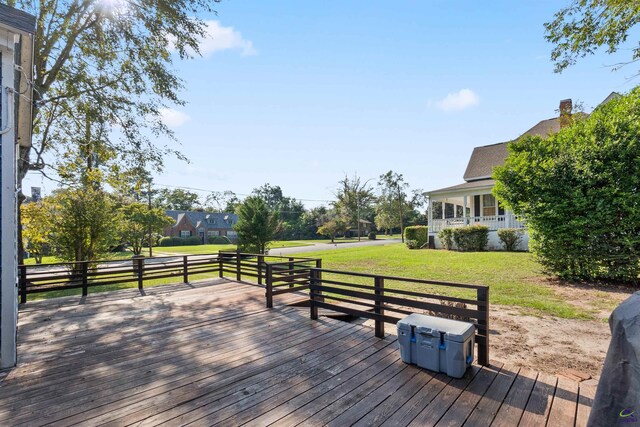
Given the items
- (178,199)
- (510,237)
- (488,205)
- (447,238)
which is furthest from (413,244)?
(178,199)

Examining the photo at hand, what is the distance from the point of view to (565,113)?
1316 centimetres

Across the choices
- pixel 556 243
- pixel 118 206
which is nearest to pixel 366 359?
pixel 556 243

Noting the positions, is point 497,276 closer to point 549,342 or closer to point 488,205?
point 549,342

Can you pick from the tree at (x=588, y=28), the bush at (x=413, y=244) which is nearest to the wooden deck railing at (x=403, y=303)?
the tree at (x=588, y=28)

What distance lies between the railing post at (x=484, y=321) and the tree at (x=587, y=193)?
22.2 feet

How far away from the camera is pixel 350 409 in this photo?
8.61ft

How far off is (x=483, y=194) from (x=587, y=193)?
10331mm

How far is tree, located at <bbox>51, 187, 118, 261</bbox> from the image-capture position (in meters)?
9.60

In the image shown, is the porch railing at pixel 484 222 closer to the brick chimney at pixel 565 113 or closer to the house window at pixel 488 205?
the house window at pixel 488 205

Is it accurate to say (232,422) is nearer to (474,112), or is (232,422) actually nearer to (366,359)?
(366,359)

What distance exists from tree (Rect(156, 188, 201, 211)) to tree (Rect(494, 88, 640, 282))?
61.6 m

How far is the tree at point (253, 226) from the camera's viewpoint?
14.9 m

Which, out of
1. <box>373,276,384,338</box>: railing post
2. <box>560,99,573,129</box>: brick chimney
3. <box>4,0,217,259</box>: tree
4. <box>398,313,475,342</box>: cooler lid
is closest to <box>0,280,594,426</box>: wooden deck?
<box>373,276,384,338</box>: railing post

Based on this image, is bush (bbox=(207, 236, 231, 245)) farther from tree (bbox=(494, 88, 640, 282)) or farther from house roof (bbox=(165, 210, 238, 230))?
tree (bbox=(494, 88, 640, 282))
